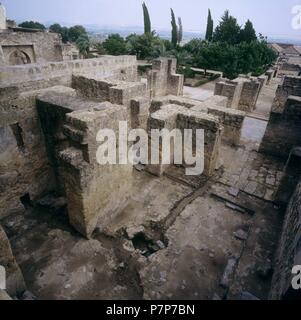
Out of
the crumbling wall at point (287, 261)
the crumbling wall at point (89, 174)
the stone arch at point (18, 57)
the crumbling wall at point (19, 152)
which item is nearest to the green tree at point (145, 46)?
the stone arch at point (18, 57)

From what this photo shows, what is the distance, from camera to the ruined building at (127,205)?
173 inches

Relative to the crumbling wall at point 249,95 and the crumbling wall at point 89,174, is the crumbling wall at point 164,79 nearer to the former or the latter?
the crumbling wall at point 249,95

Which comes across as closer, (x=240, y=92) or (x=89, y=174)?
(x=89, y=174)

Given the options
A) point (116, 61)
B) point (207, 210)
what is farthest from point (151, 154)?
point (116, 61)

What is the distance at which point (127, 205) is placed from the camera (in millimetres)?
6301

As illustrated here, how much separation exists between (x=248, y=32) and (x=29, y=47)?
24996mm

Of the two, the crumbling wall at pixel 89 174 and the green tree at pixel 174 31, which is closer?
the crumbling wall at pixel 89 174

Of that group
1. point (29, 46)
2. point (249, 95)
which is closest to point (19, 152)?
point (29, 46)

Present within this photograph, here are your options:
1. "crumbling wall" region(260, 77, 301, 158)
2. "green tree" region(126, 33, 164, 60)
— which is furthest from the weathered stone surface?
"green tree" region(126, 33, 164, 60)

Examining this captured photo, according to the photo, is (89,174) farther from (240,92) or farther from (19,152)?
(240,92)

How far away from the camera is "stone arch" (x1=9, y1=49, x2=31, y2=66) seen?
14.8m

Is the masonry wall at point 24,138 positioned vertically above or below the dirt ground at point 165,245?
above

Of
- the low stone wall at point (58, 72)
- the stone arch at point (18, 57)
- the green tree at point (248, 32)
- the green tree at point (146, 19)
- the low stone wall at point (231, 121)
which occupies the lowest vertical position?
the low stone wall at point (231, 121)

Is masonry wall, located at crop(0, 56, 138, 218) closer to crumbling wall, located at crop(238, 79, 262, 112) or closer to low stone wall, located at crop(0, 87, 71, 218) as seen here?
low stone wall, located at crop(0, 87, 71, 218)
